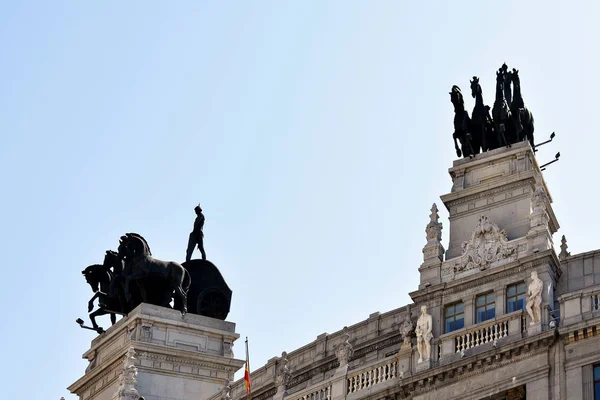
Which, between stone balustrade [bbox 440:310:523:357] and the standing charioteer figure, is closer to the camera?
stone balustrade [bbox 440:310:523:357]

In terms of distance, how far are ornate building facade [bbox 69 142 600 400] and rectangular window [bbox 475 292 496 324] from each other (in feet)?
0.12

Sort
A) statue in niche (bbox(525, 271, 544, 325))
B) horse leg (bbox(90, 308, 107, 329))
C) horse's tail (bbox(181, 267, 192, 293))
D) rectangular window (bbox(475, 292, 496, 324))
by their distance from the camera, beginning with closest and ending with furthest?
statue in niche (bbox(525, 271, 544, 325))
rectangular window (bbox(475, 292, 496, 324))
horse's tail (bbox(181, 267, 192, 293))
horse leg (bbox(90, 308, 107, 329))

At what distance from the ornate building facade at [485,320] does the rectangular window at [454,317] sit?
38 millimetres

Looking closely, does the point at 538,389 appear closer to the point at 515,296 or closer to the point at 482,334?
the point at 482,334

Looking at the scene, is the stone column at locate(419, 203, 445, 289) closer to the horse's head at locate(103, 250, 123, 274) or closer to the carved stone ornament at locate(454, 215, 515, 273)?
the carved stone ornament at locate(454, 215, 515, 273)

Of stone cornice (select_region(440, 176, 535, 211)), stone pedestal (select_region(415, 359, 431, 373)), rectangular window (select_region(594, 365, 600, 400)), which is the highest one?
stone cornice (select_region(440, 176, 535, 211))

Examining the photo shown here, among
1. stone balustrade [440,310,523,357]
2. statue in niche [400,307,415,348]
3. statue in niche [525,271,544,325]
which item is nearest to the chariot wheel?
statue in niche [400,307,415,348]

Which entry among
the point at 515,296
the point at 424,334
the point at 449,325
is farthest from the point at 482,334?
the point at 424,334

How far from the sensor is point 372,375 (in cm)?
6612

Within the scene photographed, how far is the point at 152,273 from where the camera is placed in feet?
269

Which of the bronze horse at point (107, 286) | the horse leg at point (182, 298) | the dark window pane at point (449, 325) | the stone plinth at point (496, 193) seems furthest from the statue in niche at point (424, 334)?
the bronze horse at point (107, 286)

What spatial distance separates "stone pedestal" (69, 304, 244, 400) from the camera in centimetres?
8050

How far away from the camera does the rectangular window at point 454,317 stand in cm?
6488

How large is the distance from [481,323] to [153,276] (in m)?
23.6
